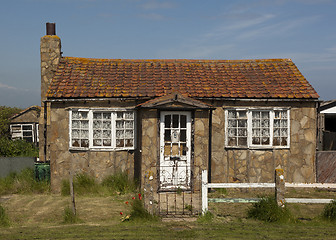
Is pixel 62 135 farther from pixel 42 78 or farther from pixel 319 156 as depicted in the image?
pixel 319 156

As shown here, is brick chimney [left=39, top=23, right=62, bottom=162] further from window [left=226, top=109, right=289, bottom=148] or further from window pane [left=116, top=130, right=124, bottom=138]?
window [left=226, top=109, right=289, bottom=148]

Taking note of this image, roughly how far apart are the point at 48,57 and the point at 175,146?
6.13m

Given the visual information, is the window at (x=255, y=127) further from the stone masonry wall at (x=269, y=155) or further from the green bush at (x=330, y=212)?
the green bush at (x=330, y=212)

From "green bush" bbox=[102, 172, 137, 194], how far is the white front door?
1128mm

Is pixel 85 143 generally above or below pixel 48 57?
below

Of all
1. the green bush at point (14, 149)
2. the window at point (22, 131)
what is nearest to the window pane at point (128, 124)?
the green bush at point (14, 149)

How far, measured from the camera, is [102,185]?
12.7m

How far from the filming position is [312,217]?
366 inches

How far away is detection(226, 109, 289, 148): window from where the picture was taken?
43.5 feet

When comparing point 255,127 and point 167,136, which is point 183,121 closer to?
point 167,136

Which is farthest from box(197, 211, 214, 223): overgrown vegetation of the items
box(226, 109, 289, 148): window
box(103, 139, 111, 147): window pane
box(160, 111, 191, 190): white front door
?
box(103, 139, 111, 147): window pane

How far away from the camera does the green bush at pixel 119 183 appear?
12.4 metres

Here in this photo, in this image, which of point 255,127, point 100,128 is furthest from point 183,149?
A: point 100,128

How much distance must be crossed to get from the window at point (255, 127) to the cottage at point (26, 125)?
602 inches
